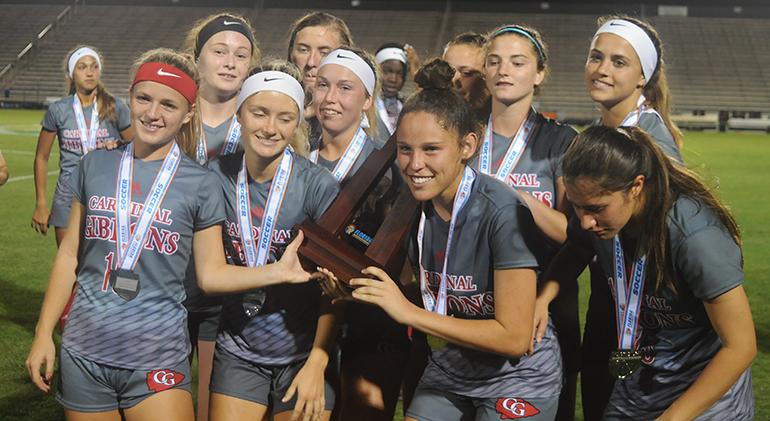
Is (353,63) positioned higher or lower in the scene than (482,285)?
higher

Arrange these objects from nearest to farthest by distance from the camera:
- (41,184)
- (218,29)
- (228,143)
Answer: (228,143), (218,29), (41,184)

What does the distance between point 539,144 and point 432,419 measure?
1.35 meters

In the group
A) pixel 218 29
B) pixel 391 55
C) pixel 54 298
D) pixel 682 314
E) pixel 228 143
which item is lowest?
pixel 54 298

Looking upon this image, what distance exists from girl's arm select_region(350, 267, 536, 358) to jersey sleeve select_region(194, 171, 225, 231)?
0.69 meters

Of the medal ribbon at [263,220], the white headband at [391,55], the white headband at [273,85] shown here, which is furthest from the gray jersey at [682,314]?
the white headband at [391,55]

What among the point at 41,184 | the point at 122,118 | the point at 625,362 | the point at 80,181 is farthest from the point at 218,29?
the point at 122,118

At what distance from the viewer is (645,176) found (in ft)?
7.14

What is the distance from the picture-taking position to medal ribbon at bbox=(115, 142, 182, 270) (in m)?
2.48

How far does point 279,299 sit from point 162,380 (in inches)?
21.3

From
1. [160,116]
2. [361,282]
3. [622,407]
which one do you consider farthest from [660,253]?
[160,116]

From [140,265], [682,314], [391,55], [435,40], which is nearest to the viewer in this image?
[682,314]

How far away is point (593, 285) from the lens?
3.31 m

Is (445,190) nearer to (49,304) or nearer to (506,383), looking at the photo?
(506,383)

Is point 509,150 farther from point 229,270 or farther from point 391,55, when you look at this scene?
point 391,55
